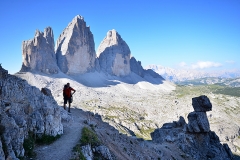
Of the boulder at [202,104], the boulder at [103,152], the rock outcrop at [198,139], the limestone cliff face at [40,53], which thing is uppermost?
the limestone cliff face at [40,53]

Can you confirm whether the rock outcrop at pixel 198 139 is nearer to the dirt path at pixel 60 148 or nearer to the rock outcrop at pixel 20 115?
the dirt path at pixel 60 148

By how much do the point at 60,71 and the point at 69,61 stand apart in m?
14.7

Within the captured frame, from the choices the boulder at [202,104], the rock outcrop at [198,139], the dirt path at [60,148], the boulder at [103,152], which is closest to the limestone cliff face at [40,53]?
the rock outcrop at [198,139]

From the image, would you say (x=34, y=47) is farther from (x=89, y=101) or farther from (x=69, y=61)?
(x=89, y=101)

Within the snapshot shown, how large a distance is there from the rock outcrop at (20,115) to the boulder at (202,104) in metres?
40.8

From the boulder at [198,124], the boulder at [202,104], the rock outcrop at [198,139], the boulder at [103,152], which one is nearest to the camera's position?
the boulder at [103,152]

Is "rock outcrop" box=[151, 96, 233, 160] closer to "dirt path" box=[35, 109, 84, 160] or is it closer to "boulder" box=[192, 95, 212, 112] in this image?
"boulder" box=[192, 95, 212, 112]

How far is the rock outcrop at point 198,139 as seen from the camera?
4312 centimetres

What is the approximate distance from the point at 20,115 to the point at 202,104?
4538cm

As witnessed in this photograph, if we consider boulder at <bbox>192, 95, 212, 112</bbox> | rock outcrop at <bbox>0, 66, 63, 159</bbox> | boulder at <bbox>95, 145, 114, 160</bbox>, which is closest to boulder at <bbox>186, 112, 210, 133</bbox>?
boulder at <bbox>192, 95, 212, 112</bbox>

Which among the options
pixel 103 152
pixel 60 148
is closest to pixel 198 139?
pixel 103 152

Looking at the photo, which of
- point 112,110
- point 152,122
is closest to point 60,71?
point 112,110

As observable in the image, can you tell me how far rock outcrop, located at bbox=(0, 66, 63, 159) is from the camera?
11984 millimetres

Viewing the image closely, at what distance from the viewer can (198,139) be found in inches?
1829
